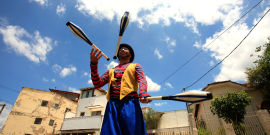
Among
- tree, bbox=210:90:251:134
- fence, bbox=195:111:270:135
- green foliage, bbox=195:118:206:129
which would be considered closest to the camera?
fence, bbox=195:111:270:135

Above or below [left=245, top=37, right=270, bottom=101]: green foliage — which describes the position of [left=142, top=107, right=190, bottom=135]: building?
below

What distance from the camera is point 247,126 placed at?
11680 millimetres

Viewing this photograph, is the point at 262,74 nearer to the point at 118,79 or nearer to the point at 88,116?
the point at 118,79

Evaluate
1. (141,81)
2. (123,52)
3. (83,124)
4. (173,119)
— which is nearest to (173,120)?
(173,119)

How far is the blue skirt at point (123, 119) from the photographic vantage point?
162 cm

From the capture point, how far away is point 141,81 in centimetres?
195

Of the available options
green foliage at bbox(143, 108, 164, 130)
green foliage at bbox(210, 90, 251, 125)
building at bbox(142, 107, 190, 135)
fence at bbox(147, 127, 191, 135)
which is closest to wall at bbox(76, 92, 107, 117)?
green foliage at bbox(143, 108, 164, 130)

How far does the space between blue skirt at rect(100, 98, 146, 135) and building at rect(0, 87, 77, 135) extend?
23.9 meters

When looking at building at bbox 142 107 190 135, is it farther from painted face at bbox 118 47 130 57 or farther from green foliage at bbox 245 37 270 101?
painted face at bbox 118 47 130 57

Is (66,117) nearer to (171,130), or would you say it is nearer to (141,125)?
(171,130)

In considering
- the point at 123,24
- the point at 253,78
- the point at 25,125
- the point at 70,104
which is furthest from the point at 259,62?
the point at 25,125

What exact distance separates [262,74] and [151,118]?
13.7 meters

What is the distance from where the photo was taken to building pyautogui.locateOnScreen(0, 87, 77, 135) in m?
18.6

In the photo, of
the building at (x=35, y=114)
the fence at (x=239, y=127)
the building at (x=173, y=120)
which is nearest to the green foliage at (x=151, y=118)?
the building at (x=173, y=120)
